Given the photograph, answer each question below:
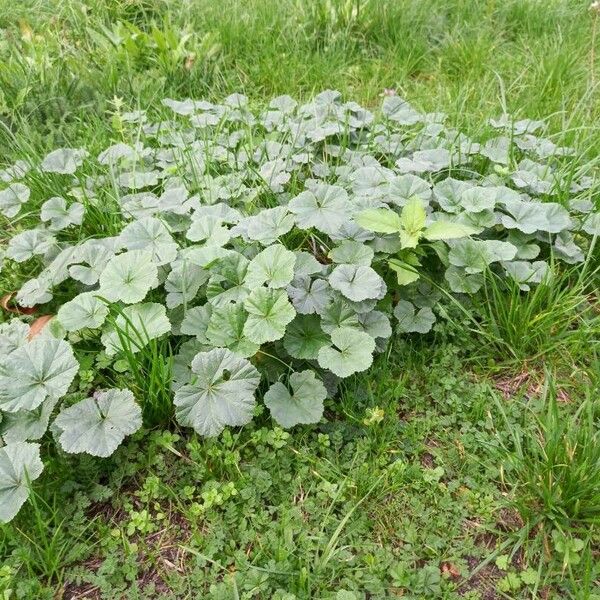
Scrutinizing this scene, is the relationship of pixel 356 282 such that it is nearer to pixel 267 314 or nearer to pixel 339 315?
pixel 339 315

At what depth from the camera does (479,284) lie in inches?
73.0

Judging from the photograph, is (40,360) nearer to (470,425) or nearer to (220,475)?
(220,475)

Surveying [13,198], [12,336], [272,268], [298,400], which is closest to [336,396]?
[298,400]

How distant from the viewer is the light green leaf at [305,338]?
1.65 m

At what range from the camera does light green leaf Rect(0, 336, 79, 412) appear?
1.47 meters

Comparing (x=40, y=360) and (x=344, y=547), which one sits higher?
(x=40, y=360)

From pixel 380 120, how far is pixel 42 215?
1.50 m

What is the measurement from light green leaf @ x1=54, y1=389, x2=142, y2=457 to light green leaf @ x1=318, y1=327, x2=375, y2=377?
1.71ft

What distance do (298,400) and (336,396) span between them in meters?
0.16

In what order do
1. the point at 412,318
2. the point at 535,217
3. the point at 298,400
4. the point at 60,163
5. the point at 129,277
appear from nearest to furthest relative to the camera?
the point at 298,400, the point at 129,277, the point at 412,318, the point at 535,217, the point at 60,163

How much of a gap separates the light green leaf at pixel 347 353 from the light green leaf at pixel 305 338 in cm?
5

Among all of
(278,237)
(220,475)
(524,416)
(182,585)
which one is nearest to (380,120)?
(278,237)

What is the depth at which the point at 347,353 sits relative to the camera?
5.28ft

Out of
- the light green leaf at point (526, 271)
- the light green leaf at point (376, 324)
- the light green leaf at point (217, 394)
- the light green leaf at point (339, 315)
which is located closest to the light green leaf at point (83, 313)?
the light green leaf at point (217, 394)
